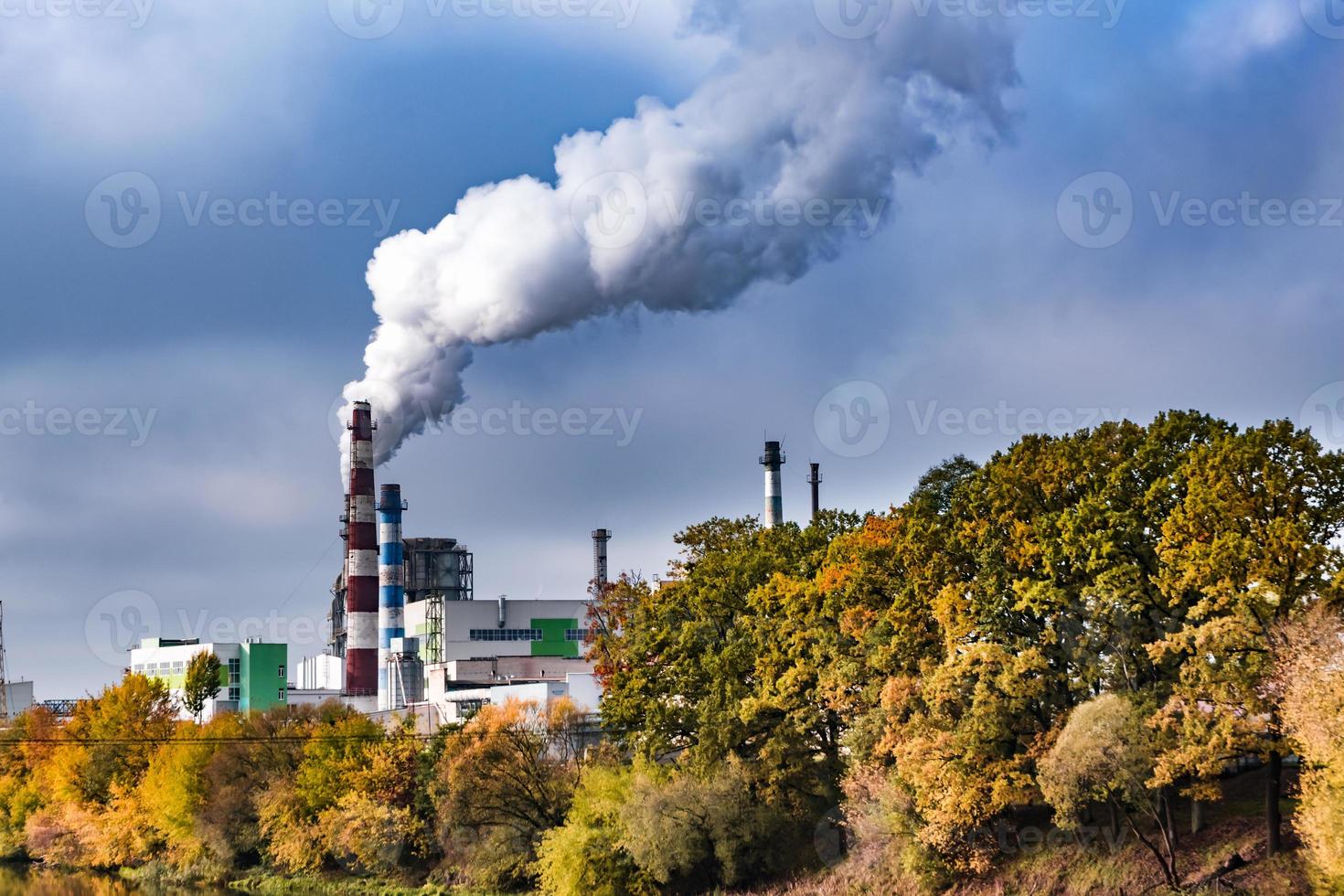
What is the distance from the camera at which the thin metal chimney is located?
86062 millimetres

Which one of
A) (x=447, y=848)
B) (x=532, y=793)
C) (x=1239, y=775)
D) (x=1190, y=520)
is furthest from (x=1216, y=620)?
(x=447, y=848)

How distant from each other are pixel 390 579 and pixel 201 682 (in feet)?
60.8

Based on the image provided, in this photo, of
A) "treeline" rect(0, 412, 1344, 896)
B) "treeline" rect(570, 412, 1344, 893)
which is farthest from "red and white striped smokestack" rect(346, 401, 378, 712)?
"treeline" rect(570, 412, 1344, 893)

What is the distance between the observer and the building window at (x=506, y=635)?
102188mm

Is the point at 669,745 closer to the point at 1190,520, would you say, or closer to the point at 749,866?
the point at 749,866

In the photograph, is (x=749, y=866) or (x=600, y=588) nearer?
(x=749, y=866)

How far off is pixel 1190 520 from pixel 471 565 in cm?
→ 8725

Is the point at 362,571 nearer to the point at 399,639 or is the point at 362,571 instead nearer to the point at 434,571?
the point at 399,639

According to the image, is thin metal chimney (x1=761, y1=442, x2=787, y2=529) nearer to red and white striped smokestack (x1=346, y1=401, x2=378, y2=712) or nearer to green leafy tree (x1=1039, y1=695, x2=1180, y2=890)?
red and white striped smokestack (x1=346, y1=401, x2=378, y2=712)

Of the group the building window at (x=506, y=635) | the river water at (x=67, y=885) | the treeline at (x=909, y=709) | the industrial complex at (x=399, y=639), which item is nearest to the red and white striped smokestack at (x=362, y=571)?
the industrial complex at (x=399, y=639)

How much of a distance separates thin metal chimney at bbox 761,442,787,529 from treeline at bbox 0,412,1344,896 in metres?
31.0

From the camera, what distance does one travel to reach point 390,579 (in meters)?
92.8

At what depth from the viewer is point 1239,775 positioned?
41.7 m

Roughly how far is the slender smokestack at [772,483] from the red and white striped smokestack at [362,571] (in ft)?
76.8
